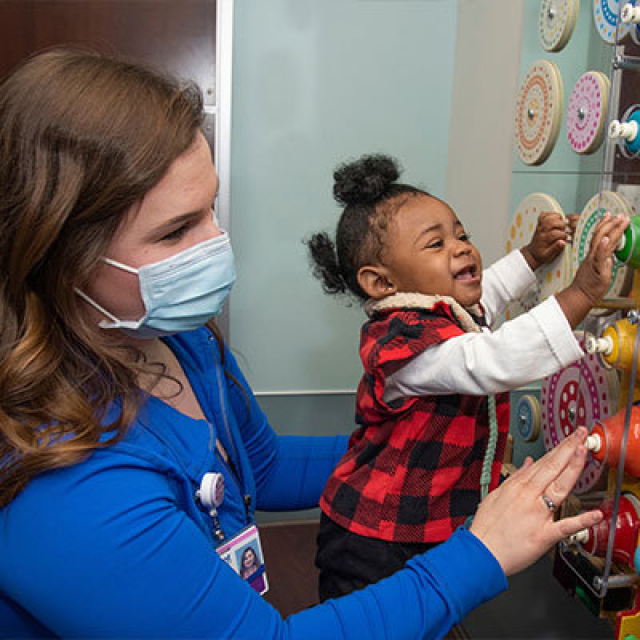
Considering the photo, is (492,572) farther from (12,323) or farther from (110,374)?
(12,323)

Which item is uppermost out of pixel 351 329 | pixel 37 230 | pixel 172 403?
pixel 37 230

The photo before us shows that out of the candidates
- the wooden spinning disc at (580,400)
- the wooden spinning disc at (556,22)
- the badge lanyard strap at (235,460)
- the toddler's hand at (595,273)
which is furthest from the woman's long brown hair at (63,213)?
the wooden spinning disc at (556,22)

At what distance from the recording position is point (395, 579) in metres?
0.78

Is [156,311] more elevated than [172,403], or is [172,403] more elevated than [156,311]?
[156,311]

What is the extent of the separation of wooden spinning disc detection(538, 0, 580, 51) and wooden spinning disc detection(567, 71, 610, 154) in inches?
4.4

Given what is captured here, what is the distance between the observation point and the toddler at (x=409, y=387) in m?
1.02

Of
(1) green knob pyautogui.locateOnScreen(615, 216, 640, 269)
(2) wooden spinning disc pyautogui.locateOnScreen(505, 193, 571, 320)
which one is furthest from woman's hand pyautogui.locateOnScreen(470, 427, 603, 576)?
(2) wooden spinning disc pyautogui.locateOnScreen(505, 193, 571, 320)

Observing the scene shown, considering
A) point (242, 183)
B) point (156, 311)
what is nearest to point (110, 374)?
point (156, 311)

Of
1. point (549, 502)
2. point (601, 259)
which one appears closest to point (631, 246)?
point (601, 259)

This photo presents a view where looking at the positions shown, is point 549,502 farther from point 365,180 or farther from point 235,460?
point 365,180

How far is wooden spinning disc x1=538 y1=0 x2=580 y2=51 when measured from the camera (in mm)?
1141

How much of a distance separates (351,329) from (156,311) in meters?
1.47

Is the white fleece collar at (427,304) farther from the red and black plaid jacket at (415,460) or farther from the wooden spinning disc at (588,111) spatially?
the wooden spinning disc at (588,111)

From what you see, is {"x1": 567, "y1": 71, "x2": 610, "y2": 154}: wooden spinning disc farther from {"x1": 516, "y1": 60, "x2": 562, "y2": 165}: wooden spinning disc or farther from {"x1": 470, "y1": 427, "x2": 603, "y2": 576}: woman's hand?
{"x1": 470, "y1": 427, "x2": 603, "y2": 576}: woman's hand
